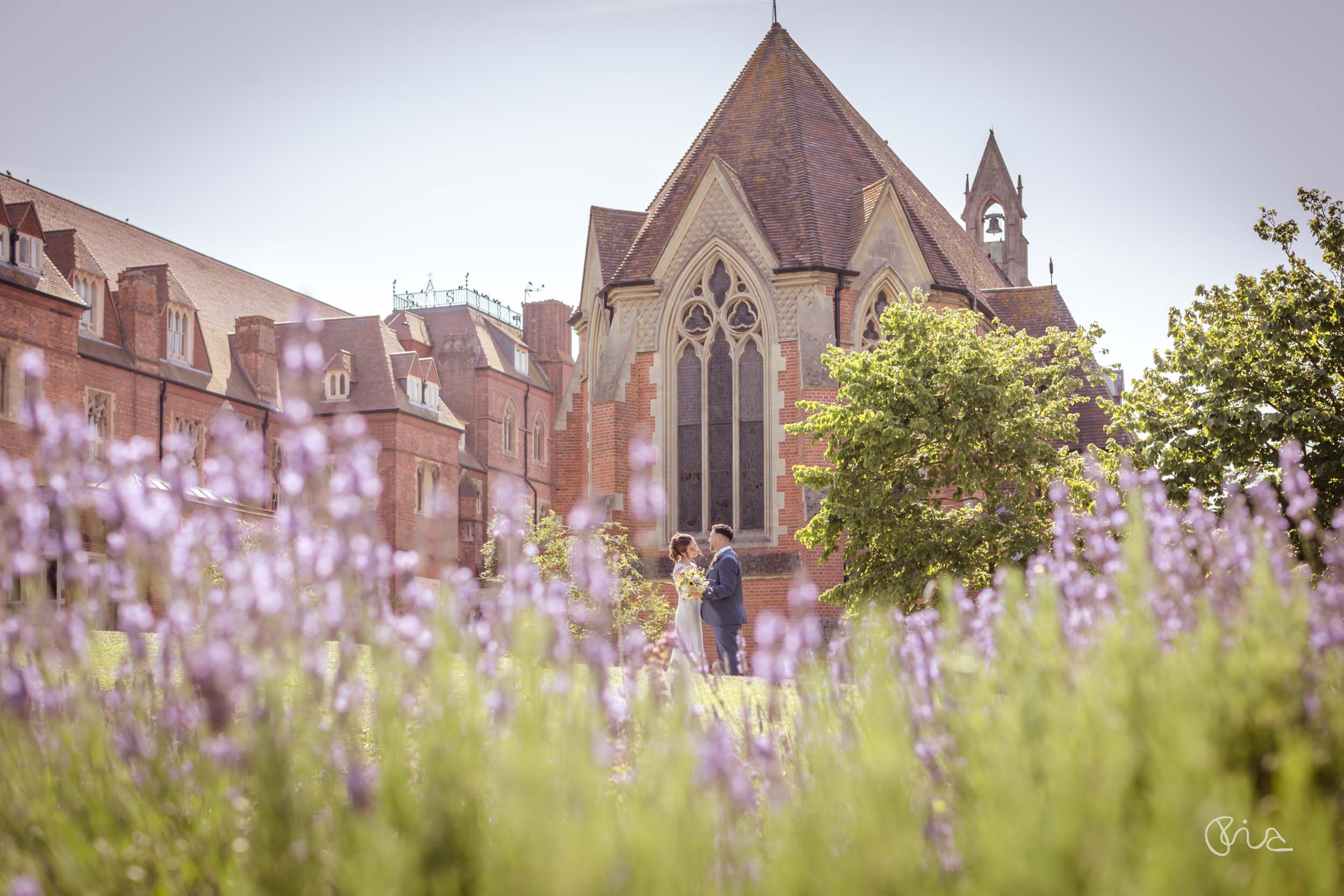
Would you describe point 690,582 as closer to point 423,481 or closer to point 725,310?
point 725,310

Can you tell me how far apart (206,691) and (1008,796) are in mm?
2259

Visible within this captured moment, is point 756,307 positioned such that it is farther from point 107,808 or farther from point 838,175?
point 107,808

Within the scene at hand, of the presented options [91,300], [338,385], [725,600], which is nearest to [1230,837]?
[725,600]

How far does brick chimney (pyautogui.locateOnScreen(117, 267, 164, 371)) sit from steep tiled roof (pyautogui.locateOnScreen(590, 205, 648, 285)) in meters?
20.3

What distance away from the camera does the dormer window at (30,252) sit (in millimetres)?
32844

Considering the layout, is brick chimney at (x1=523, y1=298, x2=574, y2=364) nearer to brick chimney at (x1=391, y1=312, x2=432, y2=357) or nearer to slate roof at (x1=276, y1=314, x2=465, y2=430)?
brick chimney at (x1=391, y1=312, x2=432, y2=357)

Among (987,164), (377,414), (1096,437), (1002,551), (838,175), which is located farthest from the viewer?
(987,164)

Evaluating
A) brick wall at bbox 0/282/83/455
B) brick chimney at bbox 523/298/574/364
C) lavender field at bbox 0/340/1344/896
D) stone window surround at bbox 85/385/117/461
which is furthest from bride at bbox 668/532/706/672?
brick chimney at bbox 523/298/574/364

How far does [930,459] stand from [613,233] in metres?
11.0

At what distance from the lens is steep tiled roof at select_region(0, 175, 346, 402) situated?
42.8m

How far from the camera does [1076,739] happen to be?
3271 millimetres

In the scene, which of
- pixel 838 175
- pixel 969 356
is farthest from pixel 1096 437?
pixel 969 356

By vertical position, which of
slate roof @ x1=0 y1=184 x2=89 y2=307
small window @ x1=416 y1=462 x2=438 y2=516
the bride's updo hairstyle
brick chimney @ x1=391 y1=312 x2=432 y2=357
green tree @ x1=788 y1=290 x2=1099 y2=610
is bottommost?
the bride's updo hairstyle

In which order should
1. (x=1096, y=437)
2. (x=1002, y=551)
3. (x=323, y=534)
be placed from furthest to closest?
(x=1096, y=437) → (x=1002, y=551) → (x=323, y=534)
